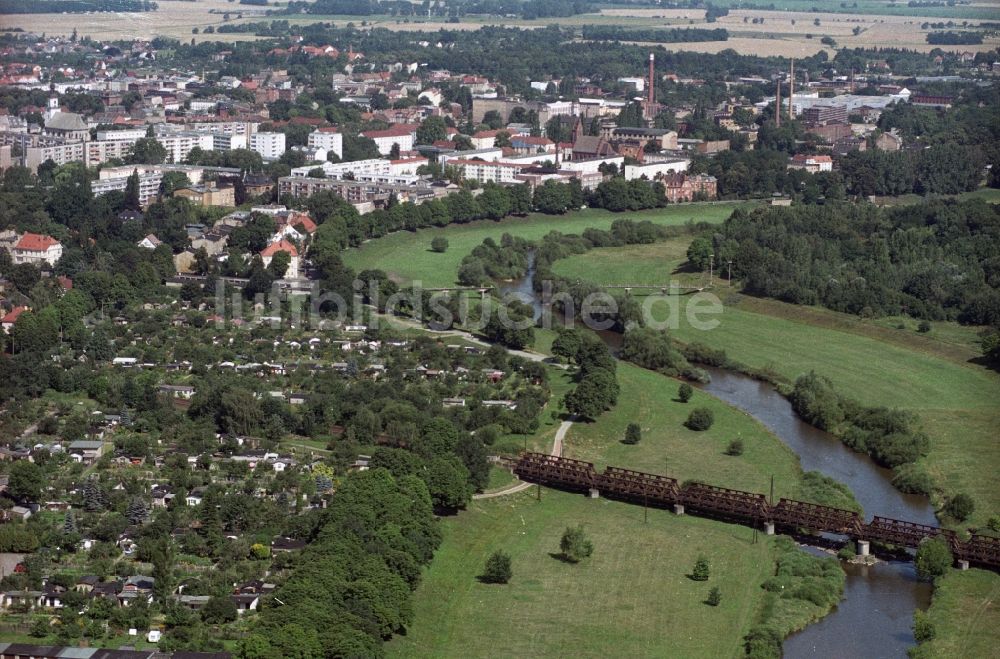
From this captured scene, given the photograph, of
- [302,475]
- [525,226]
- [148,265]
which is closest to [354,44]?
[525,226]

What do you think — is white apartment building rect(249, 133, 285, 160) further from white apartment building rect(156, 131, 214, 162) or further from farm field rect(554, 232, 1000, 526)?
farm field rect(554, 232, 1000, 526)

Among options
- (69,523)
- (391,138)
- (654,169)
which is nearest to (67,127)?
(391,138)

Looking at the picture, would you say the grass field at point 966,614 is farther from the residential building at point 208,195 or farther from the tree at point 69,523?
the residential building at point 208,195

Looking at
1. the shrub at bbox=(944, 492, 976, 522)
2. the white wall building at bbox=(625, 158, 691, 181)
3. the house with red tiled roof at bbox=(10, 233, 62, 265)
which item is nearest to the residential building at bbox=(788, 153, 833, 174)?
the white wall building at bbox=(625, 158, 691, 181)

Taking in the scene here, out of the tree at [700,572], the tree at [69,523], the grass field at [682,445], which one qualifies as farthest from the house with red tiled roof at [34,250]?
the tree at [700,572]

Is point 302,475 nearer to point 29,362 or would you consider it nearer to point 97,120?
point 29,362

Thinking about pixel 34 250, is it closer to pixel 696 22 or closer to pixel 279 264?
pixel 279 264
